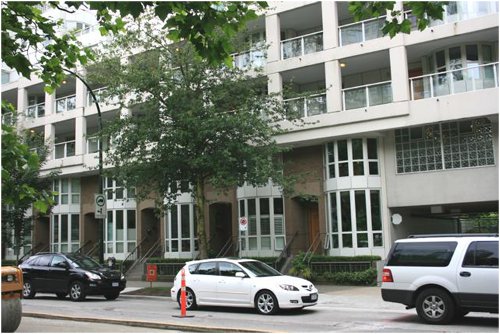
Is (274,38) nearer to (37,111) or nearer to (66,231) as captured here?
(66,231)

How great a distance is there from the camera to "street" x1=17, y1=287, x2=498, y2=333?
1157 cm

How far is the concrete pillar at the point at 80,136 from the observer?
115 ft

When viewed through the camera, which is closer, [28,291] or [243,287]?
[243,287]

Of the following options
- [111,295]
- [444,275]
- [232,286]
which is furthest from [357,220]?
[444,275]

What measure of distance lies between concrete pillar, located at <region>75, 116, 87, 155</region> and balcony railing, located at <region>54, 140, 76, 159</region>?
80 cm

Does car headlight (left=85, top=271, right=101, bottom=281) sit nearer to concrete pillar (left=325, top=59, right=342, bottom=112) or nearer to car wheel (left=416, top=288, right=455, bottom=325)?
car wheel (left=416, top=288, right=455, bottom=325)

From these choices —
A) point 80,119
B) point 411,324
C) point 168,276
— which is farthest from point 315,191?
point 80,119

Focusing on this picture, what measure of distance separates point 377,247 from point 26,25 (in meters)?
17.0

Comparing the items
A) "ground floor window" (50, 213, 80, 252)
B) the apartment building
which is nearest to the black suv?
the apartment building

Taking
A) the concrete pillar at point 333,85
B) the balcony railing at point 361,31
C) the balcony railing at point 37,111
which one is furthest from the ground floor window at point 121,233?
the balcony railing at point 361,31

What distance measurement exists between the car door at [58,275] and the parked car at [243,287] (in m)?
5.06

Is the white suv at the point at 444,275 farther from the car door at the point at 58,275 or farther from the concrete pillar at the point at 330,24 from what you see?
the concrete pillar at the point at 330,24

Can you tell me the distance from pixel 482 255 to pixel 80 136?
27.9m

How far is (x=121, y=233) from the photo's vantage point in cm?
→ 3359
